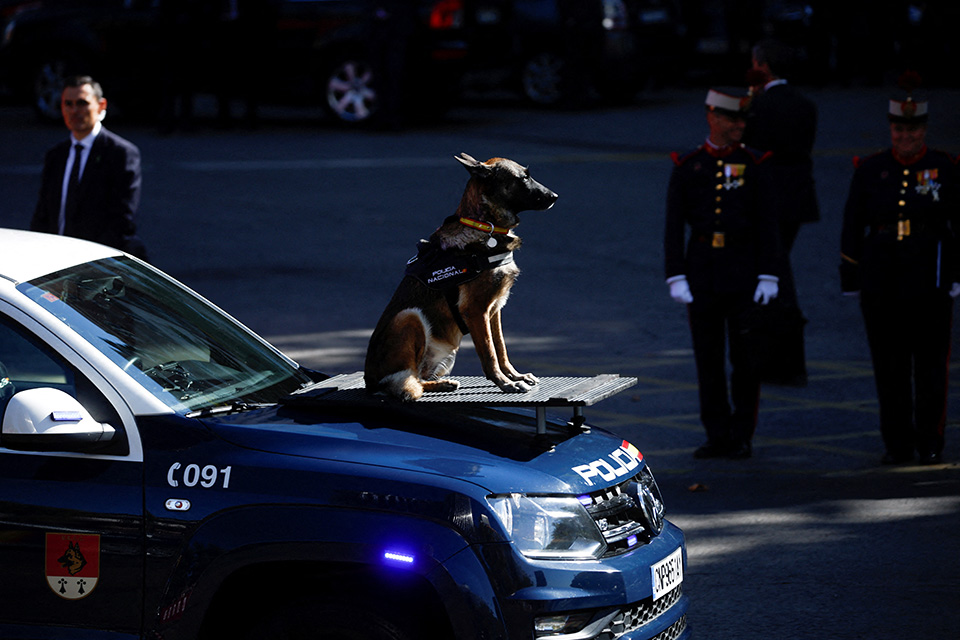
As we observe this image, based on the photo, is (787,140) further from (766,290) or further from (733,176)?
(766,290)

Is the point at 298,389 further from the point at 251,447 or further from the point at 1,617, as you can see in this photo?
the point at 1,617

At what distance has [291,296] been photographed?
11.0 meters

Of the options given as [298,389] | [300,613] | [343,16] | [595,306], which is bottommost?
[595,306]

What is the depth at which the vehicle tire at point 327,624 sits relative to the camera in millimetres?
3699

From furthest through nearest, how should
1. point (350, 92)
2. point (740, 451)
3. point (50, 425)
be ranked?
point (350, 92)
point (740, 451)
point (50, 425)

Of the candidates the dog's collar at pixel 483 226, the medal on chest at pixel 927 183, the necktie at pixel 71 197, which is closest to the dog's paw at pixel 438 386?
the dog's collar at pixel 483 226

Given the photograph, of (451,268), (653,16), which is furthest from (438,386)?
(653,16)

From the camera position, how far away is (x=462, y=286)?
14.9 feet

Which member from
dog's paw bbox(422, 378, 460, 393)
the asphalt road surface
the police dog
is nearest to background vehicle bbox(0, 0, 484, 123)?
the asphalt road surface

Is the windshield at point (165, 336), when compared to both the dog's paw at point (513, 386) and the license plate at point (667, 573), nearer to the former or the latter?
the dog's paw at point (513, 386)

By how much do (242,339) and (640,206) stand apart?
9309 mm

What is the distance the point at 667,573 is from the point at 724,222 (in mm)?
3673

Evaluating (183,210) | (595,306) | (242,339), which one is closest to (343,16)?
(183,210)

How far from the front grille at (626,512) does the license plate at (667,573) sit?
0.09 meters
